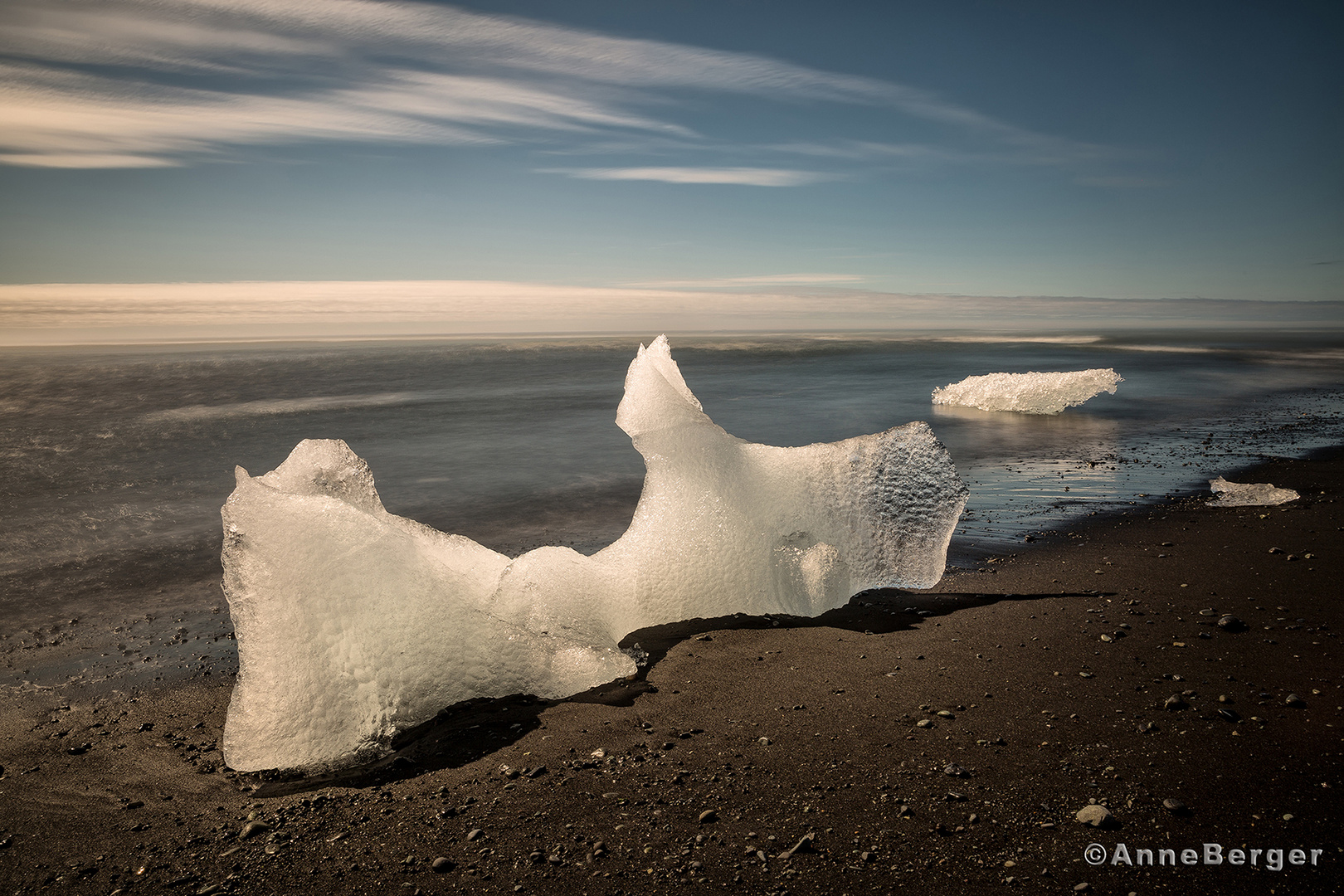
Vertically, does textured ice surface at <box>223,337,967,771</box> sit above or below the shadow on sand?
above

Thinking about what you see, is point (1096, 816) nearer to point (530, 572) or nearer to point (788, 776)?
point (788, 776)

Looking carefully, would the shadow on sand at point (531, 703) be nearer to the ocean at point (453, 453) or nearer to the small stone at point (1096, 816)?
the ocean at point (453, 453)

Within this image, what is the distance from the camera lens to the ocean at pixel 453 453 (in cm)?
603

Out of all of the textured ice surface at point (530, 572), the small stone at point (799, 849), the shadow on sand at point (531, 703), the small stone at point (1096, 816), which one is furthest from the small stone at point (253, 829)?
the small stone at point (1096, 816)

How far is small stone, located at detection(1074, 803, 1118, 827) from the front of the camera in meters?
2.73

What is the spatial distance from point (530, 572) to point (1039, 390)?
13.5 meters

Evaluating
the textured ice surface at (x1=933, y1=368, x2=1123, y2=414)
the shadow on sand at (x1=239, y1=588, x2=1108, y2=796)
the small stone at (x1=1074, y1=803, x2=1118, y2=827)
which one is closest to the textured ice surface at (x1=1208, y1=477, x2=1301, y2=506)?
the shadow on sand at (x1=239, y1=588, x2=1108, y2=796)

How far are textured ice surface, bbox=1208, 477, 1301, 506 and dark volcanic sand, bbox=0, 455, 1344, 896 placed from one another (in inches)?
118

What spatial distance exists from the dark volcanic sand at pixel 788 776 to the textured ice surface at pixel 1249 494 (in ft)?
9.87

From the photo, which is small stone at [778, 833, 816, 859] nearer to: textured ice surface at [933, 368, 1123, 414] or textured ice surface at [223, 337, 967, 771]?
textured ice surface at [223, 337, 967, 771]

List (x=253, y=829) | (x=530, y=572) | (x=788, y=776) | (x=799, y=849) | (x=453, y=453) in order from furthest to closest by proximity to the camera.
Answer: (x=453, y=453)
(x=530, y=572)
(x=788, y=776)
(x=253, y=829)
(x=799, y=849)

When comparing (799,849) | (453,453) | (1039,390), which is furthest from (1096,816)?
(1039,390)

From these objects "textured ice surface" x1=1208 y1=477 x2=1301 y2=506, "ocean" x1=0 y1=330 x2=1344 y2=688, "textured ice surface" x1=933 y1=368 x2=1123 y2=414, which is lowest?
"ocean" x1=0 y1=330 x2=1344 y2=688

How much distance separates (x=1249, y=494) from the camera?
761 cm
